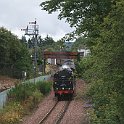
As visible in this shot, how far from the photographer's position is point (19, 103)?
118 feet

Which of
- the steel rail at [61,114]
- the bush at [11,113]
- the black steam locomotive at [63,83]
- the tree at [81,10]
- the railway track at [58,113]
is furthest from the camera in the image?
the black steam locomotive at [63,83]

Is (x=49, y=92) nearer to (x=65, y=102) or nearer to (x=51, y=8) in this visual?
(x=65, y=102)

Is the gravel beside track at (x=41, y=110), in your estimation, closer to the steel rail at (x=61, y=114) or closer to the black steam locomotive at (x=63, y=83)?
the steel rail at (x=61, y=114)

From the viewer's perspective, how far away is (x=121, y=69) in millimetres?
11867

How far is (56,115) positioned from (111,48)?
2251 cm

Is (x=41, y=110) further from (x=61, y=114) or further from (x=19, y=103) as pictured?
(x=61, y=114)

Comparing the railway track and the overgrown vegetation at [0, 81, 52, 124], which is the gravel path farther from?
the overgrown vegetation at [0, 81, 52, 124]

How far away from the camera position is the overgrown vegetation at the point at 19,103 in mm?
28633

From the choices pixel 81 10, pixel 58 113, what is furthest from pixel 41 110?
pixel 81 10

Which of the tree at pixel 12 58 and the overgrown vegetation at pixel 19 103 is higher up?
the tree at pixel 12 58

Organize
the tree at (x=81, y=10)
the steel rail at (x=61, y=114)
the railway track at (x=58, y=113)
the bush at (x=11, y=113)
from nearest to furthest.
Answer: the tree at (x=81, y=10) → the bush at (x=11, y=113) → the steel rail at (x=61, y=114) → the railway track at (x=58, y=113)

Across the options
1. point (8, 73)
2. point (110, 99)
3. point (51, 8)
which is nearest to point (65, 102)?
point (51, 8)

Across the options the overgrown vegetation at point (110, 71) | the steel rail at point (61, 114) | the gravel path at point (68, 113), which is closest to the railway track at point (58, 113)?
the steel rail at point (61, 114)

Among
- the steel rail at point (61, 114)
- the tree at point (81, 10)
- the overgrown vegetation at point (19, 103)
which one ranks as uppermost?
the tree at point (81, 10)
